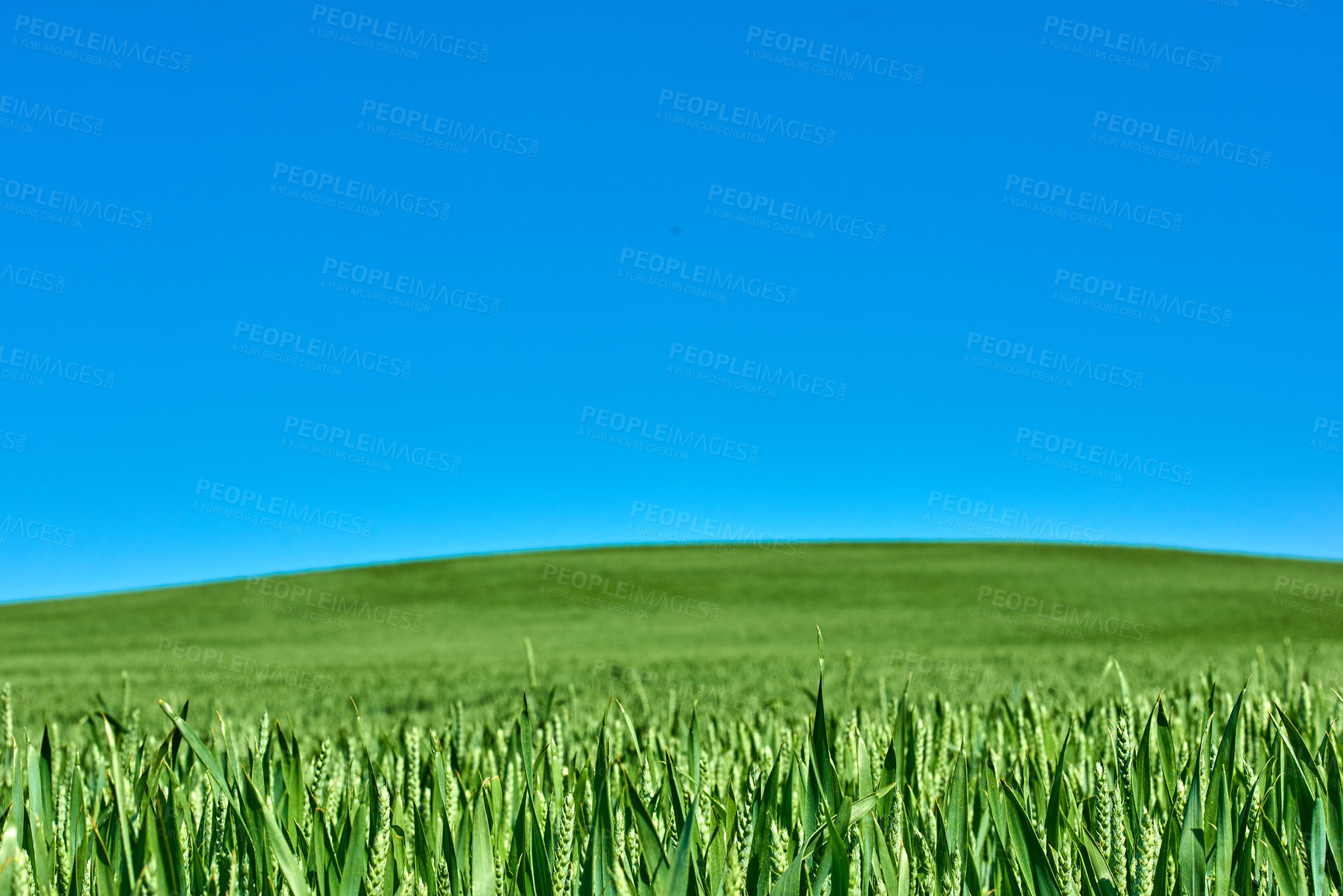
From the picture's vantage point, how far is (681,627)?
822 inches

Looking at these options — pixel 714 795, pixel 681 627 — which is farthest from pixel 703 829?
pixel 681 627

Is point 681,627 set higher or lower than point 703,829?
higher

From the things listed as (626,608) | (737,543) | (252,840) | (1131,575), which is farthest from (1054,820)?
(737,543)

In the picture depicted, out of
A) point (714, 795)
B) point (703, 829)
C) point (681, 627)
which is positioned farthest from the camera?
point (681, 627)

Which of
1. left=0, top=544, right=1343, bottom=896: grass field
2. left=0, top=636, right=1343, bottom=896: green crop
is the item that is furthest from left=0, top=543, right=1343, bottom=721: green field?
left=0, top=636, right=1343, bottom=896: green crop

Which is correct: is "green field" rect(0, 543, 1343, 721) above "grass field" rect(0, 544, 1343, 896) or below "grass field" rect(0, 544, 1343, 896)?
above

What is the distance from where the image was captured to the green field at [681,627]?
29.1 ft

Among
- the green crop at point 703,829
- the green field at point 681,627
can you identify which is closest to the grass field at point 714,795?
the green crop at point 703,829

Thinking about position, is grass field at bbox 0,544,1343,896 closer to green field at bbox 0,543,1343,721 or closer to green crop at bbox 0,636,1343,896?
green crop at bbox 0,636,1343,896

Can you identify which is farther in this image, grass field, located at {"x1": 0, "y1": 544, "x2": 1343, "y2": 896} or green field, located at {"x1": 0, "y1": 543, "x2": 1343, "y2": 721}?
green field, located at {"x1": 0, "y1": 543, "x2": 1343, "y2": 721}

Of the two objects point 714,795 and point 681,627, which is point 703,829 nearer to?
point 714,795

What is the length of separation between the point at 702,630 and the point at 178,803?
59.9 feet

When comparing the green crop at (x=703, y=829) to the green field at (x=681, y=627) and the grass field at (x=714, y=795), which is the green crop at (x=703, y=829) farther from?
the green field at (x=681, y=627)

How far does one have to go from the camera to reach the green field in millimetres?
8883
